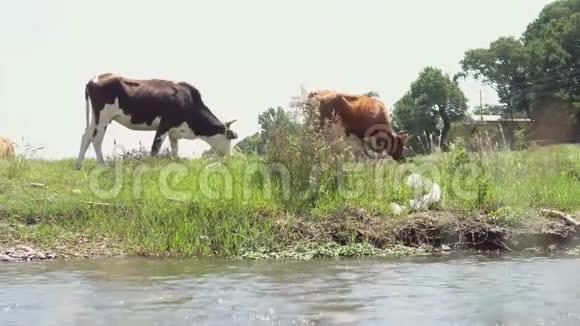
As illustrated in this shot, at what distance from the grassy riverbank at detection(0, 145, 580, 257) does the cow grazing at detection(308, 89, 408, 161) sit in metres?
3.09

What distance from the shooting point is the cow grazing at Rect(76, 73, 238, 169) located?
15133 mm

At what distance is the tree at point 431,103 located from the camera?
5528 centimetres

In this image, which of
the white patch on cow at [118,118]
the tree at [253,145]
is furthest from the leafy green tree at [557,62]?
the white patch on cow at [118,118]

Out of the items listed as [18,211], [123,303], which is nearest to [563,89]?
[18,211]

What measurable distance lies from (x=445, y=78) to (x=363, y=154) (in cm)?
4342

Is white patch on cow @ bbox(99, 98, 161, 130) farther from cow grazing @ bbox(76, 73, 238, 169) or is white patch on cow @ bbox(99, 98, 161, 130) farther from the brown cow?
the brown cow

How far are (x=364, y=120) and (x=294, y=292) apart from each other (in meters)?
9.58

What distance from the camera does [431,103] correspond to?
55.6 metres

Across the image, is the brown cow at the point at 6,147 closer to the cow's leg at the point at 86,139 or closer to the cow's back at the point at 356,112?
the cow's leg at the point at 86,139

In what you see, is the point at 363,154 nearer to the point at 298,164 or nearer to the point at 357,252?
the point at 298,164

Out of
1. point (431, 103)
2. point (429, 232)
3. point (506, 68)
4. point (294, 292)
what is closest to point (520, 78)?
point (506, 68)

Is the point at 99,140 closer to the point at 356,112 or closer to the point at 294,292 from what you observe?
the point at 356,112

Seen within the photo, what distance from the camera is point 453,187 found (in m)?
11.4

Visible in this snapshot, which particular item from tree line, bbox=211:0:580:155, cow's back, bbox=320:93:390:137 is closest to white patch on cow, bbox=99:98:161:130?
cow's back, bbox=320:93:390:137
